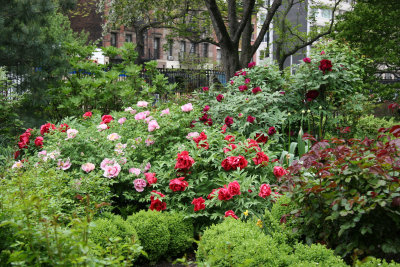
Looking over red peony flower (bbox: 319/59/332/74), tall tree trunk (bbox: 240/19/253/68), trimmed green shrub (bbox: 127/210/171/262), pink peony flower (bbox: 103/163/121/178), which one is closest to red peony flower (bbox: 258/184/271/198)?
trimmed green shrub (bbox: 127/210/171/262)

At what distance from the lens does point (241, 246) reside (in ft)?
8.48

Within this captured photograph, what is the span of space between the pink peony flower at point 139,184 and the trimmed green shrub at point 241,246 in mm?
1323

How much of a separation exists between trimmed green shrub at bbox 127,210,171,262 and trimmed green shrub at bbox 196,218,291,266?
0.72 m

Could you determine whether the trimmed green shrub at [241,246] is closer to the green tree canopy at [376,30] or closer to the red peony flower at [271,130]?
the red peony flower at [271,130]

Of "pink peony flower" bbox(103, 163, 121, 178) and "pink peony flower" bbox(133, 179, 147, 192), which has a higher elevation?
"pink peony flower" bbox(103, 163, 121, 178)

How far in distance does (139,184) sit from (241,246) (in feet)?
5.88

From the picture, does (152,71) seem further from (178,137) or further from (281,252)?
(281,252)

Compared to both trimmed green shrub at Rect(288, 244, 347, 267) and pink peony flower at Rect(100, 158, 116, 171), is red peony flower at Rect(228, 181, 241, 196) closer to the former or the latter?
trimmed green shrub at Rect(288, 244, 347, 267)

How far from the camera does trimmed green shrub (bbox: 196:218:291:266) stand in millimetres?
2473

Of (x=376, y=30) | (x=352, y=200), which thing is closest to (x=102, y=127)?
(x=352, y=200)

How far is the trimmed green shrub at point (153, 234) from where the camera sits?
11.5 feet

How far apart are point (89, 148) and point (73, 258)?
3.04 meters

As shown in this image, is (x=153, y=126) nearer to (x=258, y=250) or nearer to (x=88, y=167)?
(x=88, y=167)

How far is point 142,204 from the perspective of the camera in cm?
447
